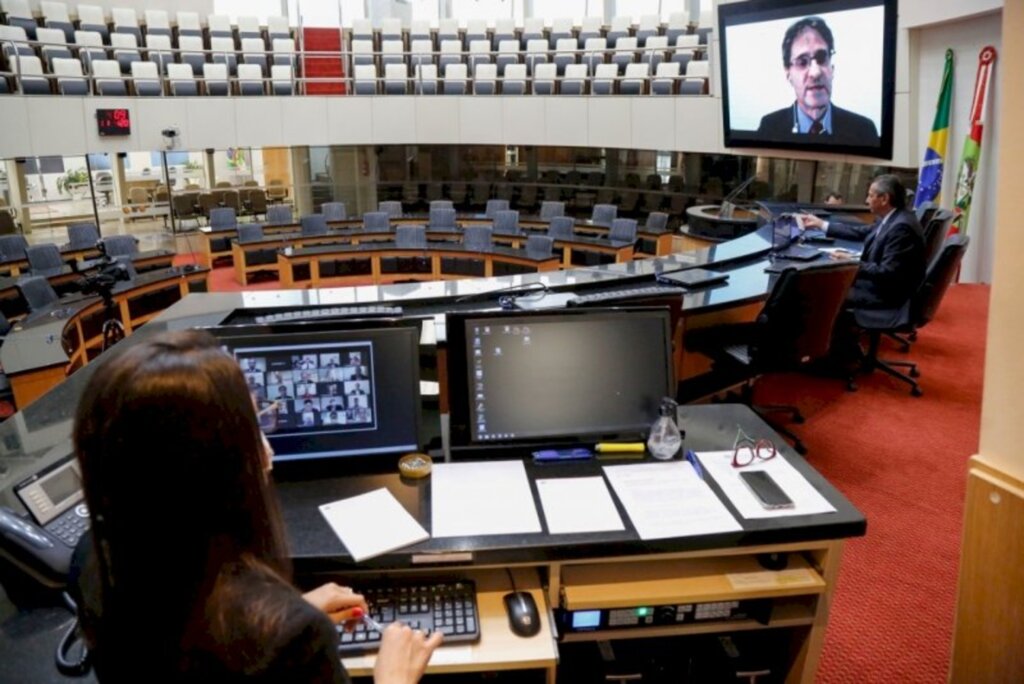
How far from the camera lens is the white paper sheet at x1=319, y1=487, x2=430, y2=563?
1617 mm

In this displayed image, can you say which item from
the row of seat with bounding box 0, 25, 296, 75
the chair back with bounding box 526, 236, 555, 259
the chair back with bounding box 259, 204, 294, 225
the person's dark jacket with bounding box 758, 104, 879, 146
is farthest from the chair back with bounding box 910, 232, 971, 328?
the row of seat with bounding box 0, 25, 296, 75

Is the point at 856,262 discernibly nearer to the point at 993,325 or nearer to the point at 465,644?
the point at 993,325

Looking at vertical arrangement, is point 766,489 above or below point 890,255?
below

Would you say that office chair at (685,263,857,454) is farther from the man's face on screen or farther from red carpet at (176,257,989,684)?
the man's face on screen

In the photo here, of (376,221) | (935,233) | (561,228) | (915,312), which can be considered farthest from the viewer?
(376,221)

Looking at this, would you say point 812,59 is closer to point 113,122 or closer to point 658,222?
point 658,222

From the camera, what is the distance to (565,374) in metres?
2.03

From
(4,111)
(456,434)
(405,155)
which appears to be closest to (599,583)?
(456,434)

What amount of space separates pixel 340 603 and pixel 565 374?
0.85m

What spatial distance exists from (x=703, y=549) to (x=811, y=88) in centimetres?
659

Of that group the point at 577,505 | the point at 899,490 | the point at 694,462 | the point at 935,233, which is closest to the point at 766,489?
the point at 694,462

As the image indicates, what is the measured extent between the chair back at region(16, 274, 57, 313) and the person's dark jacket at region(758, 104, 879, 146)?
281 inches

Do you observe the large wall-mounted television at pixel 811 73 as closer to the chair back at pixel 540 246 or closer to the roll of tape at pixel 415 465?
the chair back at pixel 540 246

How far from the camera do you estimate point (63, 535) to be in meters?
1.67
